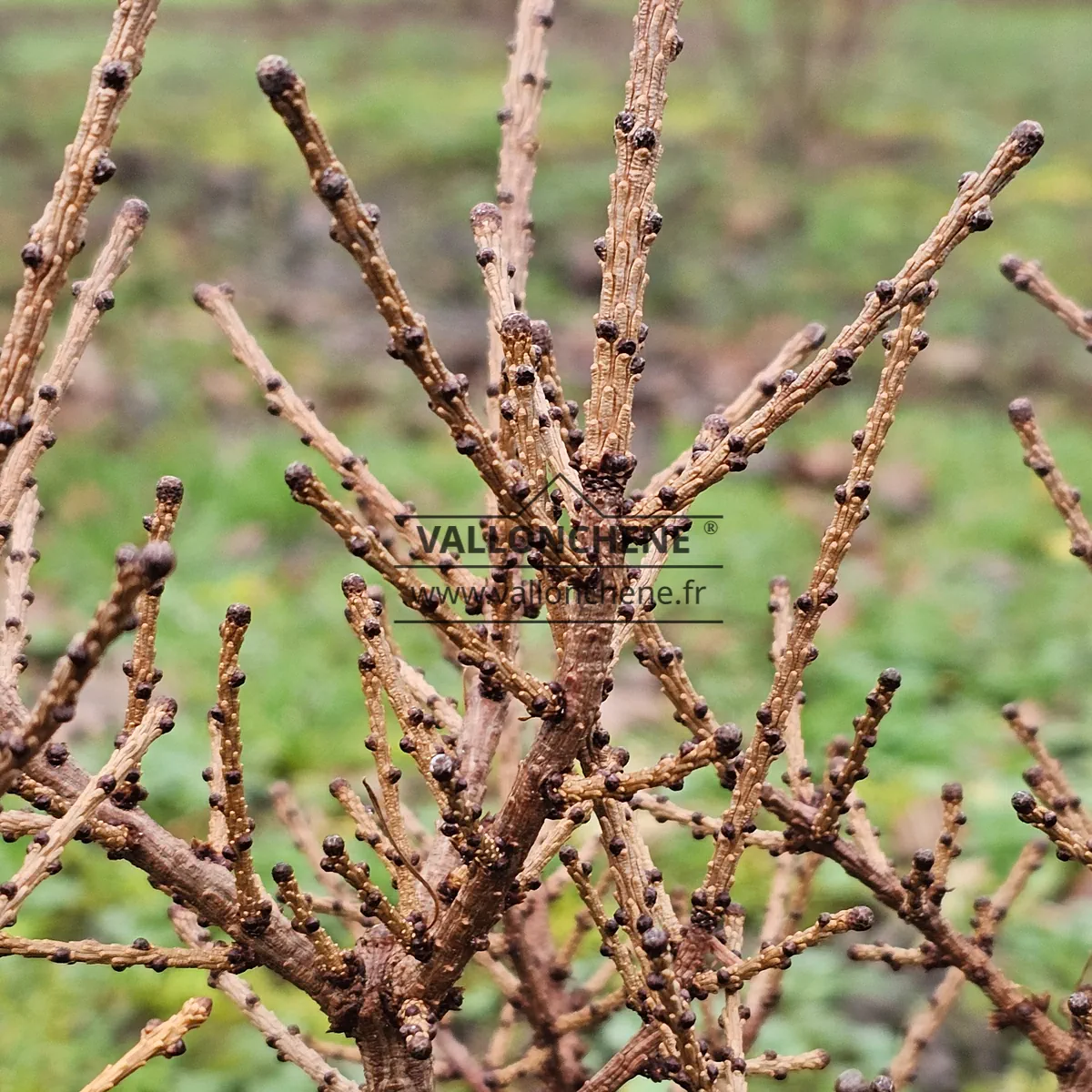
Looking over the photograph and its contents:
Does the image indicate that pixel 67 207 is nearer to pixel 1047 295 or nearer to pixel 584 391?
pixel 1047 295

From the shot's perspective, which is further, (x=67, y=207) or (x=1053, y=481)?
(x=1053, y=481)

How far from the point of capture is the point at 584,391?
22.4 ft

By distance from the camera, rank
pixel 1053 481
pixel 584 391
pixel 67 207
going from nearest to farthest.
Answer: pixel 67 207
pixel 1053 481
pixel 584 391

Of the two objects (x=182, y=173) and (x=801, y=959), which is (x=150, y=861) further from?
(x=182, y=173)

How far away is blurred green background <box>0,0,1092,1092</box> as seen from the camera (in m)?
3.00

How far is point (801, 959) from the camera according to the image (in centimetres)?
282

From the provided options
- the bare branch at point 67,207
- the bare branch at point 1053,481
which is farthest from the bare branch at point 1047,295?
the bare branch at point 67,207

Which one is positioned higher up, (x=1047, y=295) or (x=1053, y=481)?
(x=1047, y=295)

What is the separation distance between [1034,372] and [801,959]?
5.58 metres

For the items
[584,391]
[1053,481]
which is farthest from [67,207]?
[584,391]

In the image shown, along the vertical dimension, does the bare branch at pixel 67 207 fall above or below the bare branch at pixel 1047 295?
below

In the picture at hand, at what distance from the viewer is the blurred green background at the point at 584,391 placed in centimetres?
300

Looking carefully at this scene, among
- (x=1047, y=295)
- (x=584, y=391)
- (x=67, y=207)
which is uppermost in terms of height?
(x=584, y=391)

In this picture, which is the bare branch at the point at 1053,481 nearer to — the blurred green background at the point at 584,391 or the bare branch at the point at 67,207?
the bare branch at the point at 67,207
